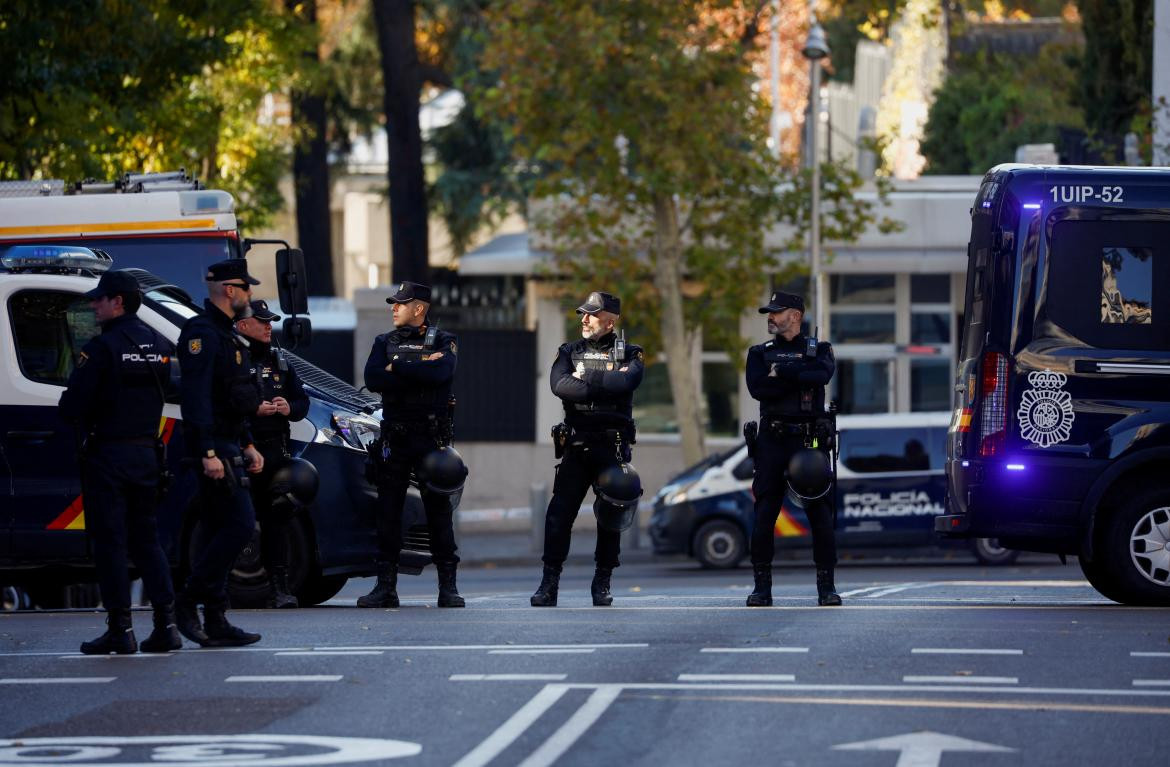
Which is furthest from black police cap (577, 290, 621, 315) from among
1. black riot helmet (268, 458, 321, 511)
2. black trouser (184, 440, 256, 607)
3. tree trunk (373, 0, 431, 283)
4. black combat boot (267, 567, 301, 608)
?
tree trunk (373, 0, 431, 283)

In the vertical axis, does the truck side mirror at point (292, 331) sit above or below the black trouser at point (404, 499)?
above

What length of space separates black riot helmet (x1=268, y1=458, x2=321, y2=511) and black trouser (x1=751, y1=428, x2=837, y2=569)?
8.29 ft

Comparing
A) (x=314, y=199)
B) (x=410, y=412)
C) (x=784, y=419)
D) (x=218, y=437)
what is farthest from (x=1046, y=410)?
(x=314, y=199)

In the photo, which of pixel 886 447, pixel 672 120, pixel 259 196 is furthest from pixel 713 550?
pixel 259 196

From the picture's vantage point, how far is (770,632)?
10711mm

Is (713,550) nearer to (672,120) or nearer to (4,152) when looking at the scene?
(672,120)

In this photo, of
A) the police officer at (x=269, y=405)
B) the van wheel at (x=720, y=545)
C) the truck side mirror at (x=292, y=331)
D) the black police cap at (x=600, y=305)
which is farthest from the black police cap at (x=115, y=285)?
the van wheel at (x=720, y=545)

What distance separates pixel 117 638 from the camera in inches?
405

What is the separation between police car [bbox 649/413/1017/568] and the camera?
2244 centimetres

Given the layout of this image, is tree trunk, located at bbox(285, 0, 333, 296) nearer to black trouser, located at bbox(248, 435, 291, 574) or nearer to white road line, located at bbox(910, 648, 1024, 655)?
black trouser, located at bbox(248, 435, 291, 574)

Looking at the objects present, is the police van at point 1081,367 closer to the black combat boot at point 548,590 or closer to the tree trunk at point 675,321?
the black combat boot at point 548,590

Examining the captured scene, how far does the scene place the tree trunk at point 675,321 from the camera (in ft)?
89.6

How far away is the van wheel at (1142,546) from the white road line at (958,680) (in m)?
3.35

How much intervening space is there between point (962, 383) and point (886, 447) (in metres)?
10.1
